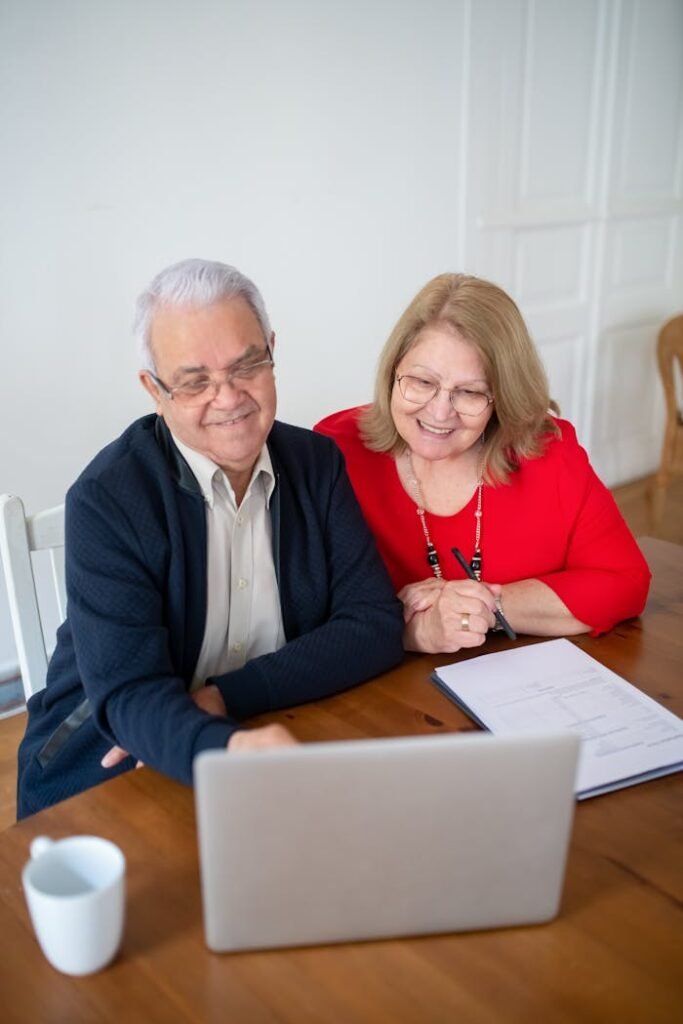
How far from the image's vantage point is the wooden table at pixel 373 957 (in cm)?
79

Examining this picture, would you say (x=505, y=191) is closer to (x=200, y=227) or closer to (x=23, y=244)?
(x=200, y=227)

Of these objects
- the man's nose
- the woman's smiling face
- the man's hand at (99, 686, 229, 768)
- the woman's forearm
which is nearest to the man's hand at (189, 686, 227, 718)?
the man's hand at (99, 686, 229, 768)

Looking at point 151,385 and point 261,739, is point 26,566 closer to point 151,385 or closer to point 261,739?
point 151,385

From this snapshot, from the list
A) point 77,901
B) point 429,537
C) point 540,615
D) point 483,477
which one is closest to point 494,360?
point 483,477

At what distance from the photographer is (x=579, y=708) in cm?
121

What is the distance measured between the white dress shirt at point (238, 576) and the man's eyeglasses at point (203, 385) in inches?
3.9

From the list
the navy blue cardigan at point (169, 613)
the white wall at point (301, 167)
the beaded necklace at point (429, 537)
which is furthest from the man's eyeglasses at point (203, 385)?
the white wall at point (301, 167)

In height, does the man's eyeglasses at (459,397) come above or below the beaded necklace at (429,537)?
above

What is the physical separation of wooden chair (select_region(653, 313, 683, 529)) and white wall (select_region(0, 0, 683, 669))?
0.31m

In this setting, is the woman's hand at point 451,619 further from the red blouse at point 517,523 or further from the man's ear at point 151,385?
the man's ear at point 151,385

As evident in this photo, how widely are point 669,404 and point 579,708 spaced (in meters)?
2.87

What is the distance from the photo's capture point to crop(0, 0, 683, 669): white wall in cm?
237

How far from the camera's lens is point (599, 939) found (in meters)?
0.86

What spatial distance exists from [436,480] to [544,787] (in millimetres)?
933
